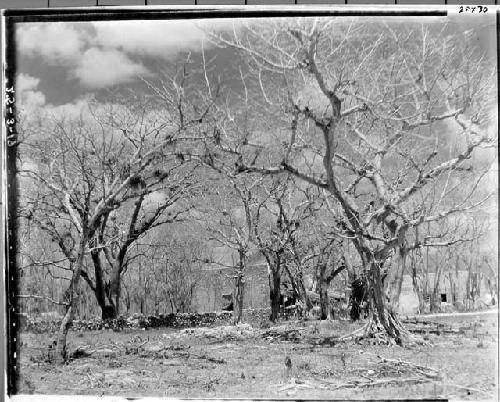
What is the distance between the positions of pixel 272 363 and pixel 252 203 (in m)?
1.77

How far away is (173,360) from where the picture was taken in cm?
783

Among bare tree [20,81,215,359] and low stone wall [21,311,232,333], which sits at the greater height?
bare tree [20,81,215,359]

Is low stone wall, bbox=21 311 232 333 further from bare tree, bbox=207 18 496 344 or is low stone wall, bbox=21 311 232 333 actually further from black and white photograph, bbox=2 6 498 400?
bare tree, bbox=207 18 496 344

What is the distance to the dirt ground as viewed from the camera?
24.5 ft

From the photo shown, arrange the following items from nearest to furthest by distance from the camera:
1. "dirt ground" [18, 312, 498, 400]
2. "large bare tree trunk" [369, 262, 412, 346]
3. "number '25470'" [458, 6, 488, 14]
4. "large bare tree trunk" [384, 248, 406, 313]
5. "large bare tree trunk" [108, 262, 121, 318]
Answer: "number '25470'" [458, 6, 488, 14], "dirt ground" [18, 312, 498, 400], "large bare tree trunk" [369, 262, 412, 346], "large bare tree trunk" [384, 248, 406, 313], "large bare tree trunk" [108, 262, 121, 318]

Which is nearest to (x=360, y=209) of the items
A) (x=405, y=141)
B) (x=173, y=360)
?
(x=405, y=141)

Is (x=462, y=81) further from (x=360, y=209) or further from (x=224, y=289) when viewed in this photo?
(x=224, y=289)

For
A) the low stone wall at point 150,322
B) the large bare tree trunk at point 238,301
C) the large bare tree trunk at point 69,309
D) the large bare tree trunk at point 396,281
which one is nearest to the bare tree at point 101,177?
the large bare tree trunk at point 69,309

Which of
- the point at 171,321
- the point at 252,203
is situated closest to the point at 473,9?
the point at 252,203

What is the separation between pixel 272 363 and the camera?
25.1 ft

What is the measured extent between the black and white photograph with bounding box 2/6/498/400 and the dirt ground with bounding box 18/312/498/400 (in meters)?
0.02

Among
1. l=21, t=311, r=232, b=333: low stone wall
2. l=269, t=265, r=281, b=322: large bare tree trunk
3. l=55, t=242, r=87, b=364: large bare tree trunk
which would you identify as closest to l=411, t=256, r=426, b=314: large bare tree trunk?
l=269, t=265, r=281, b=322: large bare tree trunk

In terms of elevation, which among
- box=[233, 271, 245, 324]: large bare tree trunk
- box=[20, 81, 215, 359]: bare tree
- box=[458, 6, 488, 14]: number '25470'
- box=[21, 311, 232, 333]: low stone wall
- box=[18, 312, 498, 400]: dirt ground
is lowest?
box=[18, 312, 498, 400]: dirt ground

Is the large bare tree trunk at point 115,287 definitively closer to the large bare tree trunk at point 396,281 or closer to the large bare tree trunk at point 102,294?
the large bare tree trunk at point 102,294
